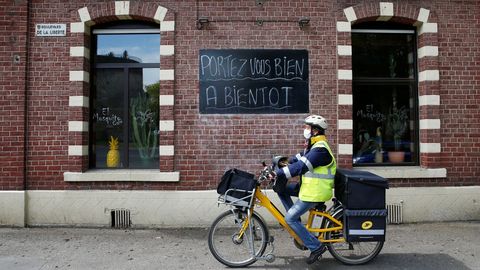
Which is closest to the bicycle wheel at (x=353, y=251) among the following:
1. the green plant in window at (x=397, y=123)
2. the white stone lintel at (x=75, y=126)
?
the green plant in window at (x=397, y=123)

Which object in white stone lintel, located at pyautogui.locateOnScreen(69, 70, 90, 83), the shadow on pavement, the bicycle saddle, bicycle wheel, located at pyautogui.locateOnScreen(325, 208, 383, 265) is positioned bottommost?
the shadow on pavement

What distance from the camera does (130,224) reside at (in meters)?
7.68

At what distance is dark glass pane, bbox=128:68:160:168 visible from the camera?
822cm

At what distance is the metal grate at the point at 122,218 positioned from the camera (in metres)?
7.68

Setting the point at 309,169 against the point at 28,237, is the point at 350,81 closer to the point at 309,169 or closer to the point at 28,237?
the point at 309,169

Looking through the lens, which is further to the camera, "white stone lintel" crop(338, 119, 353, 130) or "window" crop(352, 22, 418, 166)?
"window" crop(352, 22, 418, 166)

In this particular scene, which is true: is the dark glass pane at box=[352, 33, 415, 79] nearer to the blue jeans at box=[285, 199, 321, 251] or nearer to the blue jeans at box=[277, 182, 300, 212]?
the blue jeans at box=[277, 182, 300, 212]

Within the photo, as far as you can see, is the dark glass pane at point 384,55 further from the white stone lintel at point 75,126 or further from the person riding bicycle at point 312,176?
the white stone lintel at point 75,126

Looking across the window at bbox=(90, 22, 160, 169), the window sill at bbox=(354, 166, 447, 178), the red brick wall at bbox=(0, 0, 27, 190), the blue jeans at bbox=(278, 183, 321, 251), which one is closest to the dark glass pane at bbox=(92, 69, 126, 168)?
the window at bbox=(90, 22, 160, 169)

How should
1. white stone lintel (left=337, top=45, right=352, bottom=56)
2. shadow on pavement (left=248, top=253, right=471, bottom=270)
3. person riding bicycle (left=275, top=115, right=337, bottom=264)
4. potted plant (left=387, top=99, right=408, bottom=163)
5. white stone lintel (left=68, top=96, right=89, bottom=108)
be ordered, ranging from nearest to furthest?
person riding bicycle (left=275, top=115, right=337, bottom=264), shadow on pavement (left=248, top=253, right=471, bottom=270), white stone lintel (left=68, top=96, right=89, bottom=108), white stone lintel (left=337, top=45, right=352, bottom=56), potted plant (left=387, top=99, right=408, bottom=163)

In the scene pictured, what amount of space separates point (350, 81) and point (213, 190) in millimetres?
3182

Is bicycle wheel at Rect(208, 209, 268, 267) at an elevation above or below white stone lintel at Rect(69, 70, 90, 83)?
below

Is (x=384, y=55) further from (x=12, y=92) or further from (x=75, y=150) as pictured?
(x=12, y=92)

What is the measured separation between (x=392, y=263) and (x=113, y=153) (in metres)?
5.27
